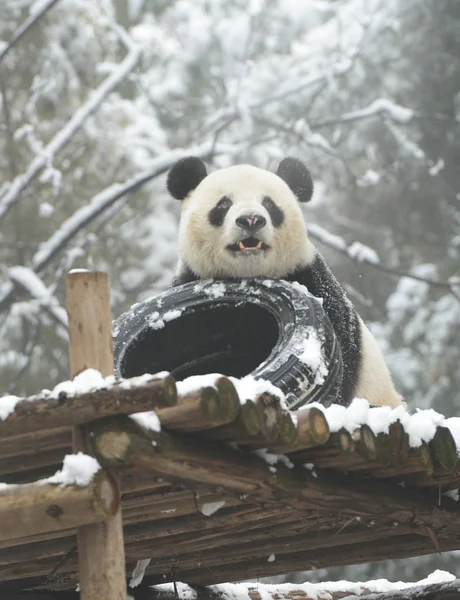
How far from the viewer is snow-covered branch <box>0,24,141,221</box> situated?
12.5 meters

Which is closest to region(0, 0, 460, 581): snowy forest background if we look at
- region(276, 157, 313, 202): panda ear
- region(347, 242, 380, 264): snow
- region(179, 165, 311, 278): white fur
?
region(347, 242, 380, 264): snow

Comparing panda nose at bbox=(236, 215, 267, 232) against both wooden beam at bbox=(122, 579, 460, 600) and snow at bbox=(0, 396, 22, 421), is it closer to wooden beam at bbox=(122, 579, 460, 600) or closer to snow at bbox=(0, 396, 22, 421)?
wooden beam at bbox=(122, 579, 460, 600)

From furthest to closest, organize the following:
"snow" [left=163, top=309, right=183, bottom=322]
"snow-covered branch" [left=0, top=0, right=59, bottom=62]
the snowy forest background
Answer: the snowy forest background
"snow-covered branch" [left=0, top=0, right=59, bottom=62]
"snow" [left=163, top=309, right=183, bottom=322]

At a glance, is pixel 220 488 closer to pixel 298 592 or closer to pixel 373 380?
pixel 298 592

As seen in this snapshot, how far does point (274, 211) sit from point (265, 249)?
234 millimetres

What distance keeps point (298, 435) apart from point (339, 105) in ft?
43.6

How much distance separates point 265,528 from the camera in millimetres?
3252

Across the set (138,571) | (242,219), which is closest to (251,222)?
(242,219)

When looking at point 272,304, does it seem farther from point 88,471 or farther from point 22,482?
point 88,471

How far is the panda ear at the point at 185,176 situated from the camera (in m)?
4.79

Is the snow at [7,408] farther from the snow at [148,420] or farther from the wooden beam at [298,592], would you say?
the wooden beam at [298,592]

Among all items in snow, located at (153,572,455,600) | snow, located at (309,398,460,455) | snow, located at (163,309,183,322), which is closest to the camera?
snow, located at (309,398,460,455)

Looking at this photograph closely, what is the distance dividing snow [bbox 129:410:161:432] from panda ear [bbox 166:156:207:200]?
2.43m

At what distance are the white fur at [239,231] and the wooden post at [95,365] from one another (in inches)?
65.9
